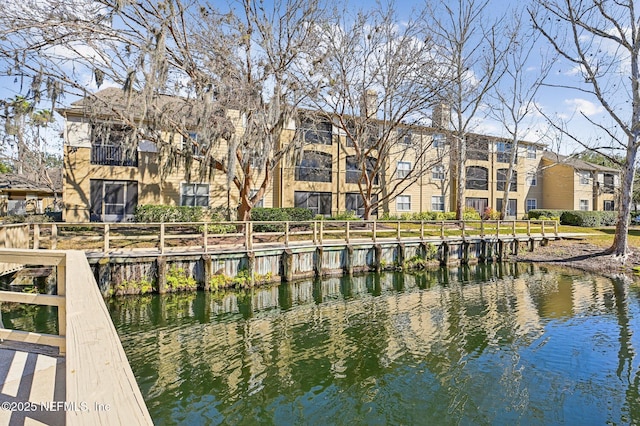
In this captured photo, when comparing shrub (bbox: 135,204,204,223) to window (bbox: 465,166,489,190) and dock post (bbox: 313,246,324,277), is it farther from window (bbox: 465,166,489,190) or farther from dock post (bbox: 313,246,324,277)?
window (bbox: 465,166,489,190)

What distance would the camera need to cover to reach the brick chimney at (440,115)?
24.5m

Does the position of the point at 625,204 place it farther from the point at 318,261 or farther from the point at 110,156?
the point at 110,156

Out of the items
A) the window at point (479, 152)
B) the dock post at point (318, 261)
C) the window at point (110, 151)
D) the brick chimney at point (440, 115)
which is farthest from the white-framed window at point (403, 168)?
the window at point (110, 151)

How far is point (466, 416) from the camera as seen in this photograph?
556 cm

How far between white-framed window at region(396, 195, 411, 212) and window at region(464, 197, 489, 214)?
6969 millimetres

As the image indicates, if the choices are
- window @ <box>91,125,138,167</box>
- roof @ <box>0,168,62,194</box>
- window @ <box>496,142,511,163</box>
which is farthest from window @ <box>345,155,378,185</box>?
roof @ <box>0,168,62,194</box>

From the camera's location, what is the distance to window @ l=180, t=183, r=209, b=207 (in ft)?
76.4

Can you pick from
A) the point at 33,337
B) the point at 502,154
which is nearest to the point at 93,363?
the point at 33,337

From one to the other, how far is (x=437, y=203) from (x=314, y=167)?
39.8 feet

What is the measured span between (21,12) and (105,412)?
1681 cm

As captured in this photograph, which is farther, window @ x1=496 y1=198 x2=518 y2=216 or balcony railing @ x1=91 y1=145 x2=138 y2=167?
window @ x1=496 y1=198 x2=518 y2=216

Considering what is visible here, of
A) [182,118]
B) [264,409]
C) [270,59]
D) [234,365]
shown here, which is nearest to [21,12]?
[182,118]

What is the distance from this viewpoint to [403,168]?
31125 mm

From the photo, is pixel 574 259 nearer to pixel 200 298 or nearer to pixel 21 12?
pixel 200 298
